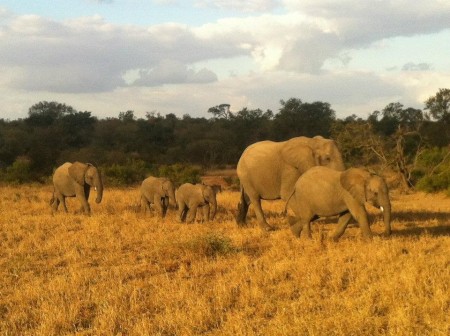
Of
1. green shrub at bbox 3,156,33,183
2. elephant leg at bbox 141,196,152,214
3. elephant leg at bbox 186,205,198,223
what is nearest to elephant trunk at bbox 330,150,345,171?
elephant leg at bbox 186,205,198,223

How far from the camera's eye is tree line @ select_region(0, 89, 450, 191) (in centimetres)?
2477

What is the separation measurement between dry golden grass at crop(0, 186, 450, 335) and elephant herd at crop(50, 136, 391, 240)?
1.96 ft

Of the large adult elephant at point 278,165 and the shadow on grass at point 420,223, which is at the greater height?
the large adult elephant at point 278,165

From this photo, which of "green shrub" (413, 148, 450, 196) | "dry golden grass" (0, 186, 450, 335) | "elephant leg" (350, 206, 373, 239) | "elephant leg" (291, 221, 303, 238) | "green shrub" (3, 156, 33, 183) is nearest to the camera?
"dry golden grass" (0, 186, 450, 335)

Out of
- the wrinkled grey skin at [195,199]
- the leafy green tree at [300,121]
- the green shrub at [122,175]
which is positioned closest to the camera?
the wrinkled grey skin at [195,199]

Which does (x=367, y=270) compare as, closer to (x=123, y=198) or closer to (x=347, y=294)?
(x=347, y=294)

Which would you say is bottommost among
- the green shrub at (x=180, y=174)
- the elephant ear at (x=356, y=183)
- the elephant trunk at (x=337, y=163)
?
the green shrub at (x=180, y=174)

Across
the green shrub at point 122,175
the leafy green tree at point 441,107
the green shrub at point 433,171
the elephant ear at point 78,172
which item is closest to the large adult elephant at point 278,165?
the elephant ear at point 78,172

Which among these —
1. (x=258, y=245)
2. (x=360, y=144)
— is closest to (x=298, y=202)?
(x=258, y=245)

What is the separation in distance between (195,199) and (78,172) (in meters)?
3.86

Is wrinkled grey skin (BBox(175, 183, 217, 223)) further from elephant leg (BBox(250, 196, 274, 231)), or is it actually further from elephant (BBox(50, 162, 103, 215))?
elephant (BBox(50, 162, 103, 215))

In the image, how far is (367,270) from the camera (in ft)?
24.5

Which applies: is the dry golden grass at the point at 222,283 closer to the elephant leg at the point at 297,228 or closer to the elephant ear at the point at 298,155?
the elephant leg at the point at 297,228

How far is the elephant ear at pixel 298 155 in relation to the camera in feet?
39.1
